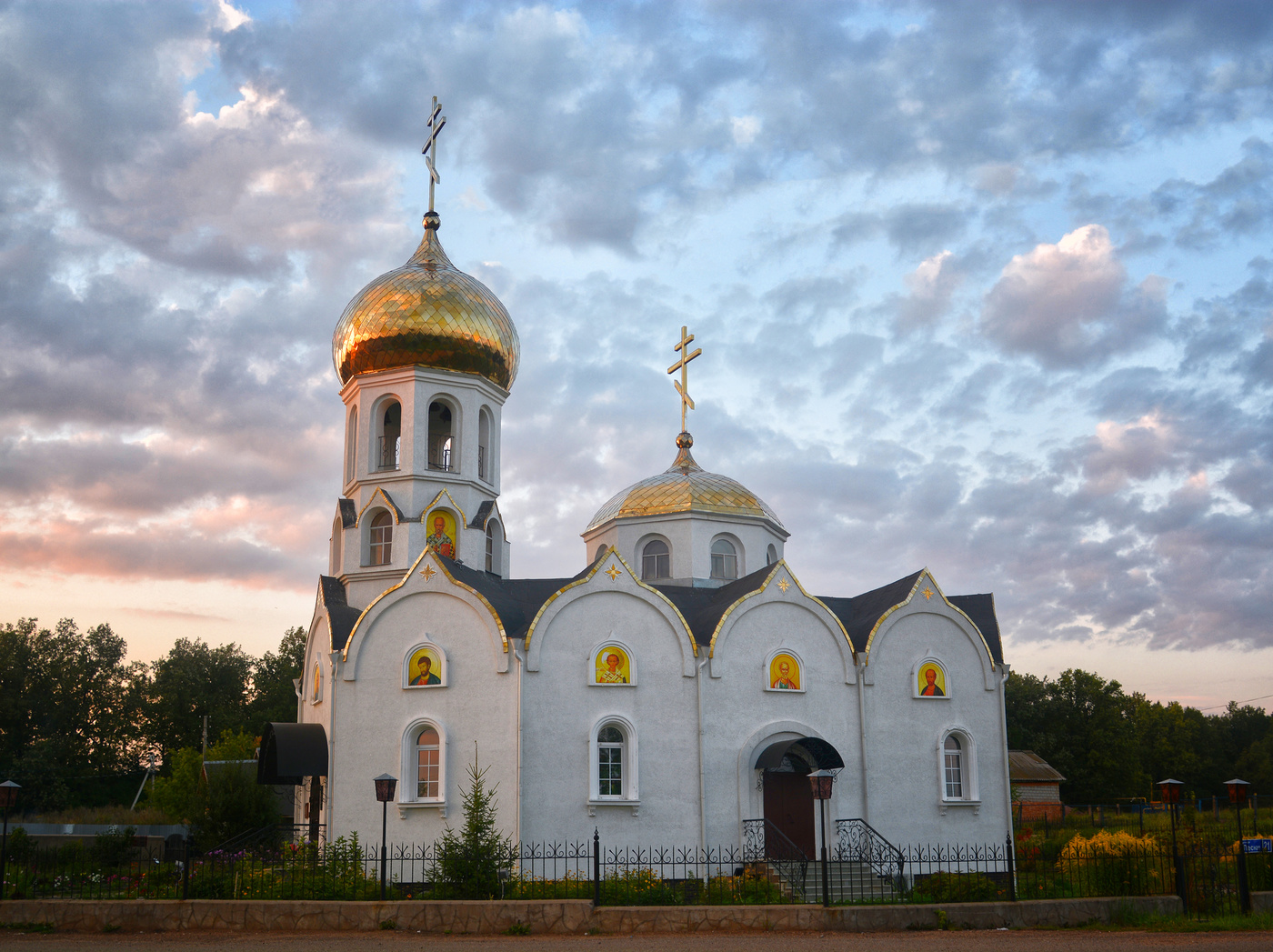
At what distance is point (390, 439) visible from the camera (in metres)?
22.9

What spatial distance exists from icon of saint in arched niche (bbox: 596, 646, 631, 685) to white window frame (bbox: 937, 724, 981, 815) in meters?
6.09

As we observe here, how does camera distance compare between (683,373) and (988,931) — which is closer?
(988,931)

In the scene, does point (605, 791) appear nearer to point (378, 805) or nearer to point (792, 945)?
point (378, 805)

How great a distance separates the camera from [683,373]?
89.5 feet

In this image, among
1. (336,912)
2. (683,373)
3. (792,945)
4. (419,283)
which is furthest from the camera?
(683,373)

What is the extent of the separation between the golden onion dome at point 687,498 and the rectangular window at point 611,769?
6416 mm

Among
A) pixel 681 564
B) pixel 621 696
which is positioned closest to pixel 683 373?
pixel 681 564

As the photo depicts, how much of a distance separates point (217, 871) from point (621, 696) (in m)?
7.26

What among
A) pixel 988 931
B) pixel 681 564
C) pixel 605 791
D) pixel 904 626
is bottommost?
pixel 988 931

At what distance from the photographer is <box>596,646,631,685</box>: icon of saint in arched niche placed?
19.4m

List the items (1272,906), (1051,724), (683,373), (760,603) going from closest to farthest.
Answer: (1272,906), (760,603), (683,373), (1051,724)

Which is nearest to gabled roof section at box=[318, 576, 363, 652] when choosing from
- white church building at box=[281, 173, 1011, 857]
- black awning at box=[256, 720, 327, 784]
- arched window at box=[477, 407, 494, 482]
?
white church building at box=[281, 173, 1011, 857]

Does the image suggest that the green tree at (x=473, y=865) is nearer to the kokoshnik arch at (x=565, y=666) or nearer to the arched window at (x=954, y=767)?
the kokoshnik arch at (x=565, y=666)

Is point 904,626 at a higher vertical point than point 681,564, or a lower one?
lower
